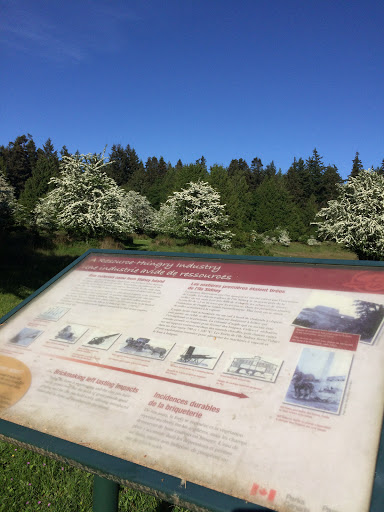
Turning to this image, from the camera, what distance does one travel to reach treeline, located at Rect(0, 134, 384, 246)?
3444 centimetres

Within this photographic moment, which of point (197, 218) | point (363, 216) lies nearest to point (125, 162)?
point (197, 218)

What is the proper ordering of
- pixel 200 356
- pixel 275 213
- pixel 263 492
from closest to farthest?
pixel 263 492 → pixel 200 356 → pixel 275 213

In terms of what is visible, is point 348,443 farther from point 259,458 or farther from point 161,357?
point 161,357

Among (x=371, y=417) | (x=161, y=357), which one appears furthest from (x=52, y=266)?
(x=371, y=417)

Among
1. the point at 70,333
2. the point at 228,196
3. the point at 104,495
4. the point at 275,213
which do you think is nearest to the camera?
the point at 104,495

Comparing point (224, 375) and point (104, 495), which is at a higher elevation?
point (224, 375)

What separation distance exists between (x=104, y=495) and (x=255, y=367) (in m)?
0.90

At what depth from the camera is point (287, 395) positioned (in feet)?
5.07

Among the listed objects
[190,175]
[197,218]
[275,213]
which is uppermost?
[190,175]

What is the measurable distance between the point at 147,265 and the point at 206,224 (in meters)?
22.7

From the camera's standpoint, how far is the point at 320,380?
61.7 inches

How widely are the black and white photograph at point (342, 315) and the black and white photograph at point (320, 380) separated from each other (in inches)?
6.3

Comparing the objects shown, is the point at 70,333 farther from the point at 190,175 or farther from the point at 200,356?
the point at 190,175

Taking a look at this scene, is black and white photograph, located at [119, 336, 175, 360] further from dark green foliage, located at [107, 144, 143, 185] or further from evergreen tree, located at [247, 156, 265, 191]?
dark green foliage, located at [107, 144, 143, 185]
